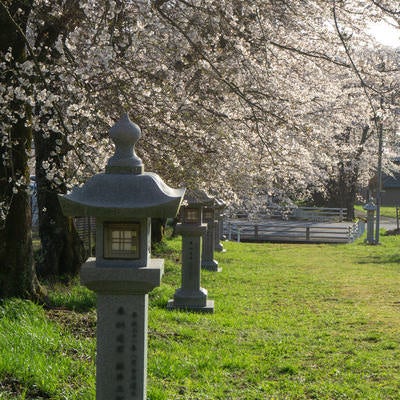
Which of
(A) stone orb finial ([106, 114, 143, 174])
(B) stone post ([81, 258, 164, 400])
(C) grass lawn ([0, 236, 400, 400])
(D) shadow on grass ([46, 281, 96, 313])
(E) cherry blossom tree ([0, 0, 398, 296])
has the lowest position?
(C) grass lawn ([0, 236, 400, 400])

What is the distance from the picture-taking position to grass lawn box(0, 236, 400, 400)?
19.6 feet

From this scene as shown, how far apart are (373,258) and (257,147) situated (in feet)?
33.1

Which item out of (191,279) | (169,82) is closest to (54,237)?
(191,279)

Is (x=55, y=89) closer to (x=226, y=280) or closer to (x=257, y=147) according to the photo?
(x=257, y=147)

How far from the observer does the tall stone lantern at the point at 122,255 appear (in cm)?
431

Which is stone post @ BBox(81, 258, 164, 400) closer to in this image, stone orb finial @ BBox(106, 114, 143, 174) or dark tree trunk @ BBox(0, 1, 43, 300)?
stone orb finial @ BBox(106, 114, 143, 174)

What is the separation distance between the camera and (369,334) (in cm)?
916

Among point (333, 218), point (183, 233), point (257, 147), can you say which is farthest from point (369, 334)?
point (333, 218)

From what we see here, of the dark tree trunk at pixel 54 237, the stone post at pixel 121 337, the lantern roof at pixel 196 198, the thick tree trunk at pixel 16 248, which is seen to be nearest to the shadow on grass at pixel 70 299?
the thick tree trunk at pixel 16 248

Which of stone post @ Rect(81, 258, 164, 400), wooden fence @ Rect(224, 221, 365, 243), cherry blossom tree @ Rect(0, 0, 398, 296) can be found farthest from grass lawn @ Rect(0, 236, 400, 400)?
wooden fence @ Rect(224, 221, 365, 243)

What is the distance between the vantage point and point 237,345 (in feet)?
26.7

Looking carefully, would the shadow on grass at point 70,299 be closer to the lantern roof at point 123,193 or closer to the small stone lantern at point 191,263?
the small stone lantern at point 191,263

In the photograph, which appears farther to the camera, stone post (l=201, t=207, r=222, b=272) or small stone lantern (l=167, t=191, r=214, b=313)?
stone post (l=201, t=207, r=222, b=272)

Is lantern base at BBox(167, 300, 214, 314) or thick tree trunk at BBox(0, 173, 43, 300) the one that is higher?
thick tree trunk at BBox(0, 173, 43, 300)
